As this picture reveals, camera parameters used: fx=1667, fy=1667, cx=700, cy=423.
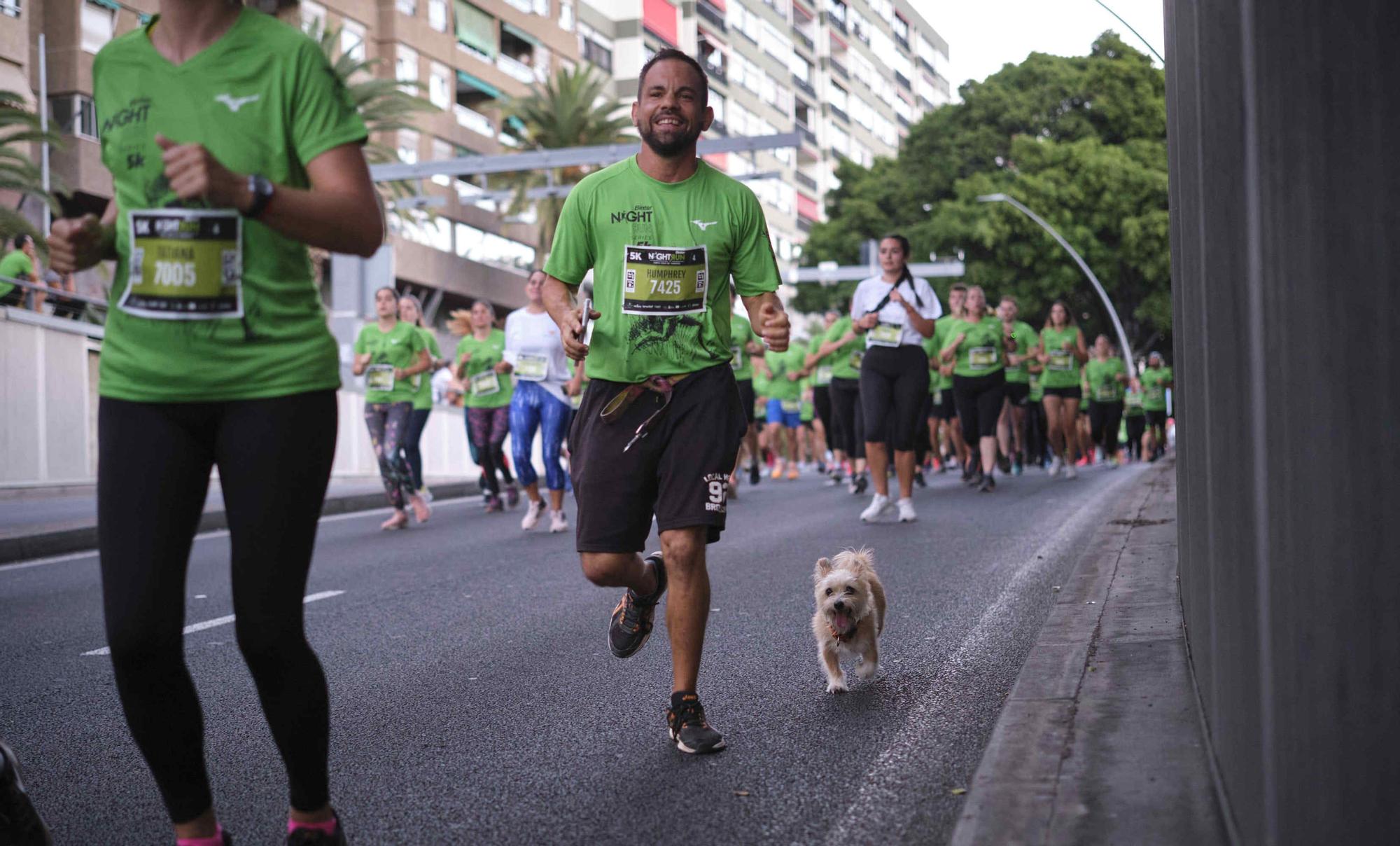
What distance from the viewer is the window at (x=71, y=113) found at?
110 ft

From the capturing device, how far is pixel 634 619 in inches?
210

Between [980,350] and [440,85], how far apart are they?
35.2 meters

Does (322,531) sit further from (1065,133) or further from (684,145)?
(1065,133)

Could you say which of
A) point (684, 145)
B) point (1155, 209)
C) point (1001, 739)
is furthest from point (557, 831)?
point (1155, 209)

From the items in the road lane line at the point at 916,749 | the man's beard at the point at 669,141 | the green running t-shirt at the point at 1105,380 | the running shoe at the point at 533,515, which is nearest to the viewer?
the road lane line at the point at 916,749

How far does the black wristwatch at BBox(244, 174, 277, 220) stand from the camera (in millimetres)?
2990

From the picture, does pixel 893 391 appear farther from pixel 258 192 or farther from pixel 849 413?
pixel 258 192

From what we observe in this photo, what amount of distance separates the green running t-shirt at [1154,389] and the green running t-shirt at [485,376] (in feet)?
55.5

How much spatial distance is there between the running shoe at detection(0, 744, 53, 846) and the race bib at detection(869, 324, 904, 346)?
9.75 meters

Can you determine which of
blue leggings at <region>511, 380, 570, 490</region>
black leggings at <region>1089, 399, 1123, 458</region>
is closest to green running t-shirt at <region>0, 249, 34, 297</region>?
blue leggings at <region>511, 380, 570, 490</region>

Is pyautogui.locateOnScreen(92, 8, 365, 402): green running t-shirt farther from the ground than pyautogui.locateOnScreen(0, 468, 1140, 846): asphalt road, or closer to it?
farther from the ground

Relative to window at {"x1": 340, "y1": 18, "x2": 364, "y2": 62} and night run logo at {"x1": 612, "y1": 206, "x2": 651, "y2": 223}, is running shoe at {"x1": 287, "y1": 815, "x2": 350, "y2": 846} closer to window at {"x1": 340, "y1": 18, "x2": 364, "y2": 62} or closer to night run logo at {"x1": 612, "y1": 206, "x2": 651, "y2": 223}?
night run logo at {"x1": 612, "y1": 206, "x2": 651, "y2": 223}

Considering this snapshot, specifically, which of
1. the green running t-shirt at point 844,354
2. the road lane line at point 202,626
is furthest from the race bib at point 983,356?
the road lane line at point 202,626

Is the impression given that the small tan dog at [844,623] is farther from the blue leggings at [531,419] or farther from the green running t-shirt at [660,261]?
the blue leggings at [531,419]
